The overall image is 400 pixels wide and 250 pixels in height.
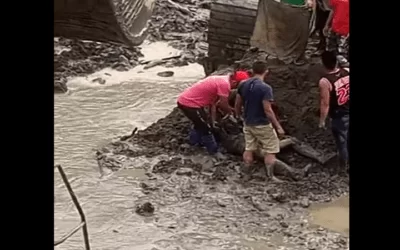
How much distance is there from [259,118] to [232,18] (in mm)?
2842

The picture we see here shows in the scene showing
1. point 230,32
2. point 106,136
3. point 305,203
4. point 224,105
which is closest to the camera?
point 305,203

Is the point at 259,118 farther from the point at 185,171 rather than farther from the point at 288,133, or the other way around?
the point at 185,171

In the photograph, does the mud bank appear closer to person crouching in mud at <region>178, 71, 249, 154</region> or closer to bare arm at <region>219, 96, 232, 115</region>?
person crouching in mud at <region>178, 71, 249, 154</region>

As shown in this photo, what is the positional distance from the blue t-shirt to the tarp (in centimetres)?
139

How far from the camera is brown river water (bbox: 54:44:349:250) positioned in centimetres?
788

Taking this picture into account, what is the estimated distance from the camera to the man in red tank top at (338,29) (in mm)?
8922

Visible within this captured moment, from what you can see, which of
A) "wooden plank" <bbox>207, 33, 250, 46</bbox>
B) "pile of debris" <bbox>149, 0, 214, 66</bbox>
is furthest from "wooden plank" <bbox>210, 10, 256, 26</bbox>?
"pile of debris" <bbox>149, 0, 214, 66</bbox>

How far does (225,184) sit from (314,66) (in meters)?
1.83

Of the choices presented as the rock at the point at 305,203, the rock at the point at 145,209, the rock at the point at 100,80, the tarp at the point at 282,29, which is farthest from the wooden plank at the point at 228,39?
the rock at the point at 145,209

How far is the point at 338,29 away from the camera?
9023 millimetres

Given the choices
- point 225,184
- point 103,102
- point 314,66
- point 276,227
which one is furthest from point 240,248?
point 103,102

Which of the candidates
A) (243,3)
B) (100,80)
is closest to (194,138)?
(243,3)
